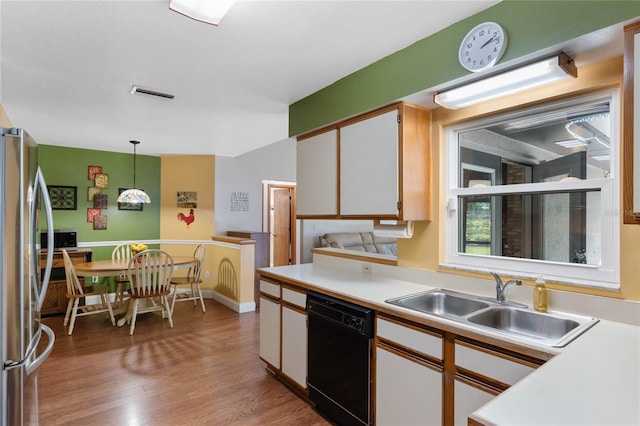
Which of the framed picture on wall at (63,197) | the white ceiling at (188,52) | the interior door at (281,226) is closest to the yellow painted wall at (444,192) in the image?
the white ceiling at (188,52)

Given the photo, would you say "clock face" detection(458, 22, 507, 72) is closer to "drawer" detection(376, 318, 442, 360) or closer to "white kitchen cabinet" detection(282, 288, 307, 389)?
"drawer" detection(376, 318, 442, 360)

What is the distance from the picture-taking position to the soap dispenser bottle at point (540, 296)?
1709 millimetres

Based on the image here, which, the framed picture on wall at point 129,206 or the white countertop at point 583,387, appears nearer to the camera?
the white countertop at point 583,387

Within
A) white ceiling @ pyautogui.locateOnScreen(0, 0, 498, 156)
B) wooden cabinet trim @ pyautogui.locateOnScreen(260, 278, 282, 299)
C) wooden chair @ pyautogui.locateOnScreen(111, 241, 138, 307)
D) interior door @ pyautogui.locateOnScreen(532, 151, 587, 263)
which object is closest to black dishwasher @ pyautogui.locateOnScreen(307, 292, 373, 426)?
wooden cabinet trim @ pyautogui.locateOnScreen(260, 278, 282, 299)

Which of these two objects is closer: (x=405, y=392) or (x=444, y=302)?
(x=405, y=392)

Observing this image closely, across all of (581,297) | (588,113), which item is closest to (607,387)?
(581,297)

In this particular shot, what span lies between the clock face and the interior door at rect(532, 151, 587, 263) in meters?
0.69

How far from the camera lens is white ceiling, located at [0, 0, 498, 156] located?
5.61ft

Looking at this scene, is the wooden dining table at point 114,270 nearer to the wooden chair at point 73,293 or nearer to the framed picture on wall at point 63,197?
the wooden chair at point 73,293

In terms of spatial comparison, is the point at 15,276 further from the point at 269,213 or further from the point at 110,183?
the point at 269,213

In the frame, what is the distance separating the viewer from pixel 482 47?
170 cm

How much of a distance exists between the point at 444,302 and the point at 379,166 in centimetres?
94

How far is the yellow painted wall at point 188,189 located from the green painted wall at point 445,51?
Answer: 3.15m

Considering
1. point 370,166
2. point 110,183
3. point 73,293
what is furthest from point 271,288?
point 110,183
